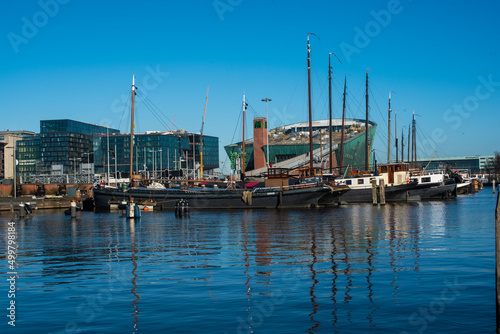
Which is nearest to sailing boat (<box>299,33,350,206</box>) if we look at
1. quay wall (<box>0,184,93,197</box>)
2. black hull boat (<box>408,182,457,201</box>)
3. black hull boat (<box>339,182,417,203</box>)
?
black hull boat (<box>339,182,417,203</box>)

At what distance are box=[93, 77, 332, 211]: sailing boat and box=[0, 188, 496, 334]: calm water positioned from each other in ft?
106

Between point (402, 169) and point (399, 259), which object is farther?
point (402, 169)

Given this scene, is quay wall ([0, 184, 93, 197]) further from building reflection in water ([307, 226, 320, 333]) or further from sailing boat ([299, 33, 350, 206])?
building reflection in water ([307, 226, 320, 333])

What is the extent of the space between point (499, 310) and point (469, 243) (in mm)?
15064

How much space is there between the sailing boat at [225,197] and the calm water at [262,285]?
106 feet

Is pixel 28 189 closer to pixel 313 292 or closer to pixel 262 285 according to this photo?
Result: pixel 262 285

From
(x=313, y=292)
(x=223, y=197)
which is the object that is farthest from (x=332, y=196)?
(x=313, y=292)

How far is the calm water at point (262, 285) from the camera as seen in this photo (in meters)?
12.9

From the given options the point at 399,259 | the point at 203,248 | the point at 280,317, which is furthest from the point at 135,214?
the point at 280,317

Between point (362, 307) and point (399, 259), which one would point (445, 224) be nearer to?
point (399, 259)

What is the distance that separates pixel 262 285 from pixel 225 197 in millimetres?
48964

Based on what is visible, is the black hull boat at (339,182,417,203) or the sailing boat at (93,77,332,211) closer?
the sailing boat at (93,77,332,211)

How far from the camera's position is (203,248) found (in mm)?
27000

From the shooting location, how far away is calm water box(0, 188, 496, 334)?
508 inches
